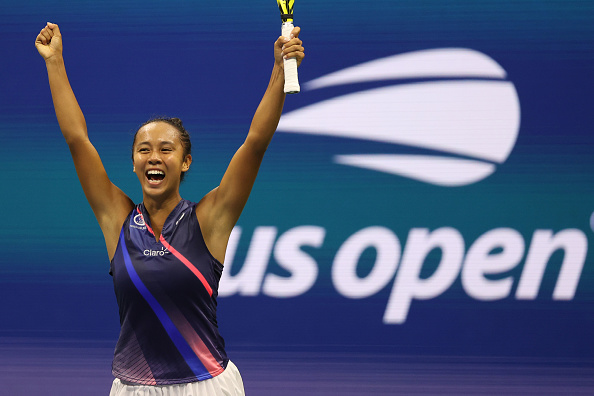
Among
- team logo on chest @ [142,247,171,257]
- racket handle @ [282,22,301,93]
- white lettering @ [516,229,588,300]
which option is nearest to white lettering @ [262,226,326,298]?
white lettering @ [516,229,588,300]

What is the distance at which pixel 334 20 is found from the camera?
3.41 m

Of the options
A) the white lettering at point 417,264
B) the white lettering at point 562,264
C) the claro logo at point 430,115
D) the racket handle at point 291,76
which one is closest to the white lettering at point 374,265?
the white lettering at point 417,264

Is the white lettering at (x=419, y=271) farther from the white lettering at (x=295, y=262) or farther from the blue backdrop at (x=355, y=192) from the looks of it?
the white lettering at (x=295, y=262)

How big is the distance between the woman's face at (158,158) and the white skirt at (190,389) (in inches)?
21.8

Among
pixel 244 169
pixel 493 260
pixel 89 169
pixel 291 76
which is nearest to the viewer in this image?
pixel 291 76

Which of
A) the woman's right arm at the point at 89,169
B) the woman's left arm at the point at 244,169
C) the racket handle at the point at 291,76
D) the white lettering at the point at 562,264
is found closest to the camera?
the racket handle at the point at 291,76

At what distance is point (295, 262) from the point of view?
11.1 ft

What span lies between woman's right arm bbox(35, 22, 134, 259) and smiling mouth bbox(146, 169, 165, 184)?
139mm

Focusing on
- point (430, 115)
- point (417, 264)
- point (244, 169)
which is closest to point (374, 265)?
point (417, 264)

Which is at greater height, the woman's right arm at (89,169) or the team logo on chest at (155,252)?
the woman's right arm at (89,169)

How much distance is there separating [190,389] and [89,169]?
73 cm

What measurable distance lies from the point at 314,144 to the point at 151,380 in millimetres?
1820

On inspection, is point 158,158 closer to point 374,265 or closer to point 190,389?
point 190,389

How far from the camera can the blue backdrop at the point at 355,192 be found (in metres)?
3.33
